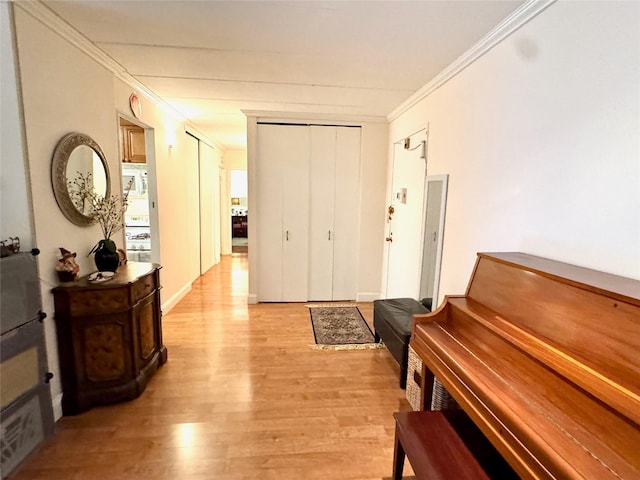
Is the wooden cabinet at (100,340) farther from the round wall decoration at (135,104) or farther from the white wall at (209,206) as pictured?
the white wall at (209,206)

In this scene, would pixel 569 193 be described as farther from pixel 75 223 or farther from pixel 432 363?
pixel 75 223

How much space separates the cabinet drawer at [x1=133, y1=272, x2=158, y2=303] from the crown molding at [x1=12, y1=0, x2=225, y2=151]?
1635mm

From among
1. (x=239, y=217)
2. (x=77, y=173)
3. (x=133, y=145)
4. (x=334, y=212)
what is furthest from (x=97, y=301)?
(x=239, y=217)

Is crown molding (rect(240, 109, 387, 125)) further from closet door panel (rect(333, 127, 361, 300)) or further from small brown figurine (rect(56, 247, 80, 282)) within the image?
small brown figurine (rect(56, 247, 80, 282))

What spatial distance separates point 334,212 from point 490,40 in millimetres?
2578

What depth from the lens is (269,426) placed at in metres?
1.96

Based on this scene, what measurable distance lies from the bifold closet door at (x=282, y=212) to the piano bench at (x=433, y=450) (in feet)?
9.44

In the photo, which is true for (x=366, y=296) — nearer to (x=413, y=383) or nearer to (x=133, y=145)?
(x=413, y=383)

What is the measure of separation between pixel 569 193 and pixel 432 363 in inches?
40.4

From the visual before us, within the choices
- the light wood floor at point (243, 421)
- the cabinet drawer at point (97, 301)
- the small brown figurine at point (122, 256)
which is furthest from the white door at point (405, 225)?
the small brown figurine at point (122, 256)

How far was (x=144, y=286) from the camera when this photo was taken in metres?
2.34

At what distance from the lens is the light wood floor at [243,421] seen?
1658 mm

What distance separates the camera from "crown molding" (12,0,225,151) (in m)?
1.72

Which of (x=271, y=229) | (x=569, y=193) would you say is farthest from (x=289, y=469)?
(x=271, y=229)
